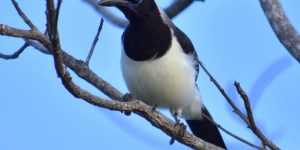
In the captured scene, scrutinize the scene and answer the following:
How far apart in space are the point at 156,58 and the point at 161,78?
0.13m

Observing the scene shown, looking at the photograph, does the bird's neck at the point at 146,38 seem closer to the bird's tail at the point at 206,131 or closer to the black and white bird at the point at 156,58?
the black and white bird at the point at 156,58

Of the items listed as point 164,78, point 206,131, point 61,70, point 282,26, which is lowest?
point 206,131

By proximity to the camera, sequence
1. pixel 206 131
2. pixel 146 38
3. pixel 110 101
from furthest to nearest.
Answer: pixel 206 131 < pixel 146 38 < pixel 110 101

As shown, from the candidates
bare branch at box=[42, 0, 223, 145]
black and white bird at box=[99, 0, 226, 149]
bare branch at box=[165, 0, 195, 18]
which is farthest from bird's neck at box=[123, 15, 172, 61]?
bare branch at box=[42, 0, 223, 145]

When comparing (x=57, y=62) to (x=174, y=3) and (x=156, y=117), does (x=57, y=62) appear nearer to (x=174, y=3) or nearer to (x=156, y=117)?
(x=156, y=117)

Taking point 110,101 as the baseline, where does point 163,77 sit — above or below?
below

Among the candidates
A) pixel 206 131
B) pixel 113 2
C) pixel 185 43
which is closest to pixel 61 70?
pixel 113 2

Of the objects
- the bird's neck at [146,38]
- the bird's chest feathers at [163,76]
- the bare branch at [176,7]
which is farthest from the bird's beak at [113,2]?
the bare branch at [176,7]

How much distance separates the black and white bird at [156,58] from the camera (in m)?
3.98

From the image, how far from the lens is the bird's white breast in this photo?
397cm

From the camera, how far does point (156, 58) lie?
3.98m

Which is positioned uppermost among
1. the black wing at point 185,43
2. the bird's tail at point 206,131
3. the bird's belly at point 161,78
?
the black wing at point 185,43

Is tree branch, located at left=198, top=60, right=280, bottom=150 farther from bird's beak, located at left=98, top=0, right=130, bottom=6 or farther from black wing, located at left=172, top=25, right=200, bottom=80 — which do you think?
black wing, located at left=172, top=25, right=200, bottom=80

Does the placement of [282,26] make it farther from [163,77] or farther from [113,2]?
[113,2]
